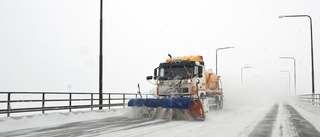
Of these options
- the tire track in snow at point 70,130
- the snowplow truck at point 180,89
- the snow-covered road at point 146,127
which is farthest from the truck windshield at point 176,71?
the tire track in snow at point 70,130

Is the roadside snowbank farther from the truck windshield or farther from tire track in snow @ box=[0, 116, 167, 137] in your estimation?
the truck windshield

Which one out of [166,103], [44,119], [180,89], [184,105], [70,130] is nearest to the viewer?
[70,130]

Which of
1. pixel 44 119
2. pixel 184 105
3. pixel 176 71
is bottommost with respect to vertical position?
pixel 44 119

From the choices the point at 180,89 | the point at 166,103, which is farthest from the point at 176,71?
the point at 166,103

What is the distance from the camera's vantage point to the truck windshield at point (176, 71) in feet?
53.2

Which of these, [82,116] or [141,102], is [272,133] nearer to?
[141,102]

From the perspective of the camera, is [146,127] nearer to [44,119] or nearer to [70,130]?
[70,130]

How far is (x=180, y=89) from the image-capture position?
1581 centimetres

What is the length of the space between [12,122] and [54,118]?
2.27 meters

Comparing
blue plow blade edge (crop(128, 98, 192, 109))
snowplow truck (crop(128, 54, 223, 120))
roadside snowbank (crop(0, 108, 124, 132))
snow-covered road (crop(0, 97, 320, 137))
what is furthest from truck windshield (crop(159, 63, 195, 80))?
roadside snowbank (crop(0, 108, 124, 132))

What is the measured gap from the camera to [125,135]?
880cm

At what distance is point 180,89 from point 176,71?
1.15 m

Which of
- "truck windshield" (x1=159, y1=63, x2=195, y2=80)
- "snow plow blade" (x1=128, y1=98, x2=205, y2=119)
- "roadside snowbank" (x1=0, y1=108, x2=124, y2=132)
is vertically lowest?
"roadside snowbank" (x1=0, y1=108, x2=124, y2=132)

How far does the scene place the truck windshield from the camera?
638 inches
